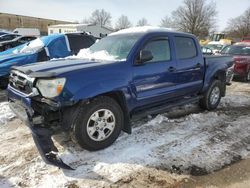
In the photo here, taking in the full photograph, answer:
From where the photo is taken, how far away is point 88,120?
3922 mm

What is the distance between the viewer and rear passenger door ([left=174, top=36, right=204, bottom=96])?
211 inches

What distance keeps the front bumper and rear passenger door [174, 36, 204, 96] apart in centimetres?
275

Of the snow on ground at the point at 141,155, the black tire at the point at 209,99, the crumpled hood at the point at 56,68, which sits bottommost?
the snow on ground at the point at 141,155

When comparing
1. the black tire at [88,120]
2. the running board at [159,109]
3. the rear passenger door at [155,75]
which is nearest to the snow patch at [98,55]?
the rear passenger door at [155,75]

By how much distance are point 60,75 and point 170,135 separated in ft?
7.37

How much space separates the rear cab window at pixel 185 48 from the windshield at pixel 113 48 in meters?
0.99

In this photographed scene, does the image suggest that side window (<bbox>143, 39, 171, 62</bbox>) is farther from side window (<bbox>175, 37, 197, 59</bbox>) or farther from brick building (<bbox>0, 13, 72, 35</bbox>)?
brick building (<bbox>0, 13, 72, 35</bbox>)

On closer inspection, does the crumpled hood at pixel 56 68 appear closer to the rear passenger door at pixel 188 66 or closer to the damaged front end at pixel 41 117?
the damaged front end at pixel 41 117

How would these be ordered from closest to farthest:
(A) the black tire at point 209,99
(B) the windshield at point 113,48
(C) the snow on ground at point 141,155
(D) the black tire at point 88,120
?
1. (C) the snow on ground at point 141,155
2. (D) the black tire at point 88,120
3. (B) the windshield at point 113,48
4. (A) the black tire at point 209,99

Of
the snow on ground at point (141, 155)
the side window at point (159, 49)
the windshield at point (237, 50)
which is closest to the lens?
the snow on ground at point (141, 155)

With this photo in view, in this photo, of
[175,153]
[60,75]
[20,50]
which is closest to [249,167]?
[175,153]

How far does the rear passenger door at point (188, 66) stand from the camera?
5371 mm

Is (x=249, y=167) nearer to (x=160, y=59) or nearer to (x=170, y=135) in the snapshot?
(x=170, y=135)

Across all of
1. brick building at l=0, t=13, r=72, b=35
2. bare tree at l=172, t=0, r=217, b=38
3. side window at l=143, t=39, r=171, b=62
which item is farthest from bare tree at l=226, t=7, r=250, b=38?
side window at l=143, t=39, r=171, b=62
